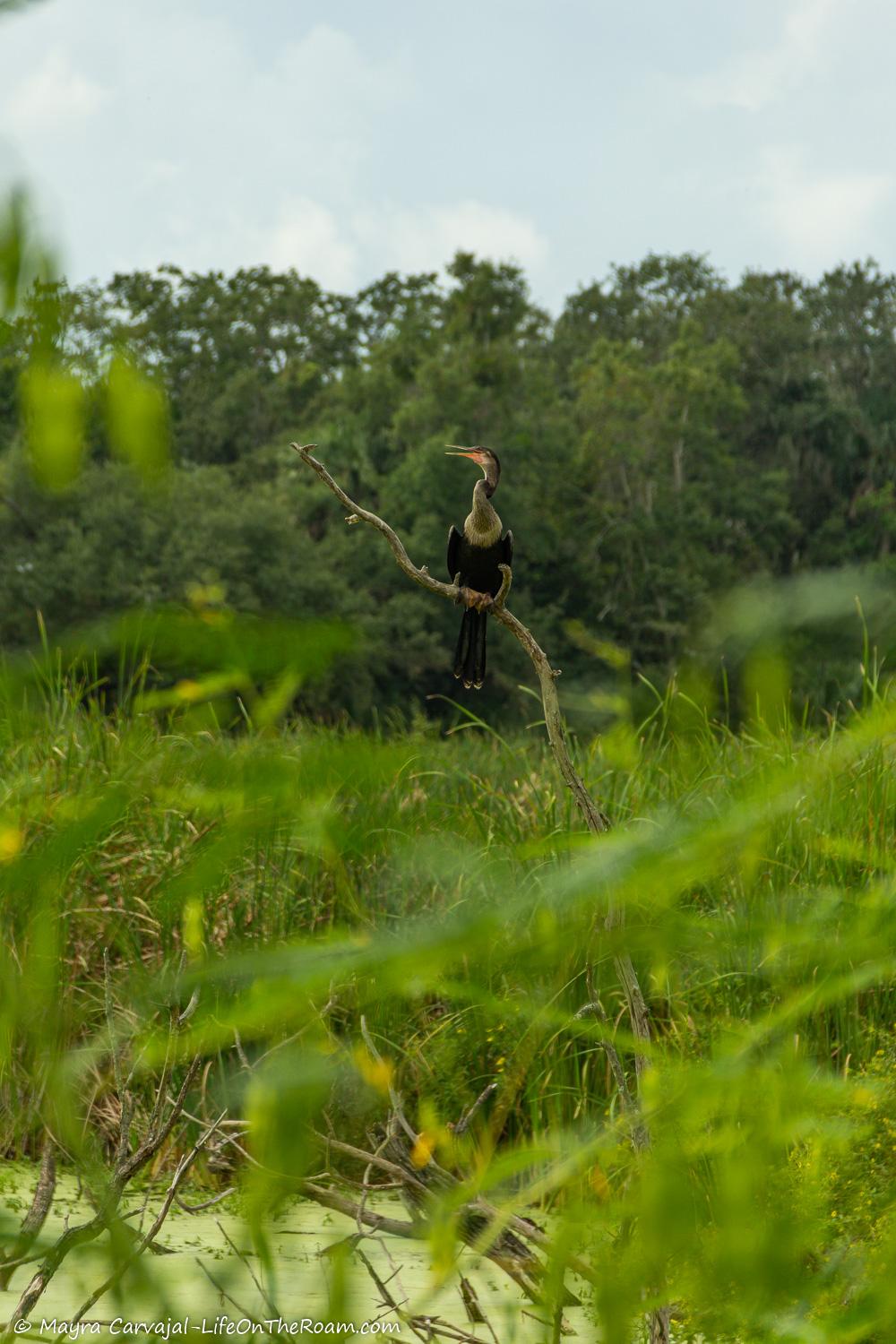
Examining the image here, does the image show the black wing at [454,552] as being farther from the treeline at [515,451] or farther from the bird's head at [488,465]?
the treeline at [515,451]

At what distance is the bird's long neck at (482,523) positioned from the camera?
3.18 meters

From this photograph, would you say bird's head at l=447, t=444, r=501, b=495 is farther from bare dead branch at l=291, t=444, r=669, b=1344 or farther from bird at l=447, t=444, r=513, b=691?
bare dead branch at l=291, t=444, r=669, b=1344

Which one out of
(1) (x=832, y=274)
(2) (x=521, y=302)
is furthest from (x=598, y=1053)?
(1) (x=832, y=274)

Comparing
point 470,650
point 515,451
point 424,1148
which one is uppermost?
point 515,451

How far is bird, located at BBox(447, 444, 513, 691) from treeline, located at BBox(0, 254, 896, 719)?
42.7ft

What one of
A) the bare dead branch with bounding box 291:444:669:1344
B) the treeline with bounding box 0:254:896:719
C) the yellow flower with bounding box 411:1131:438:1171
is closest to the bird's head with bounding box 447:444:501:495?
the bare dead branch with bounding box 291:444:669:1344

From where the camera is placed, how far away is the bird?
9.75 feet

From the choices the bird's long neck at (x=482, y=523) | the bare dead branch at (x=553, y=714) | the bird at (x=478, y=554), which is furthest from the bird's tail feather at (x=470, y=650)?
the bare dead branch at (x=553, y=714)

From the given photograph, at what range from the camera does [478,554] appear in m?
3.47

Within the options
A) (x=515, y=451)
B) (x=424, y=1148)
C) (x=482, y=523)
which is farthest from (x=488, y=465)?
(x=515, y=451)

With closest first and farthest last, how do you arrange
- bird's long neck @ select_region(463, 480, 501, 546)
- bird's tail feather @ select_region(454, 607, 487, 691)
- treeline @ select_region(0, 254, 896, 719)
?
bird's tail feather @ select_region(454, 607, 487, 691) → bird's long neck @ select_region(463, 480, 501, 546) → treeline @ select_region(0, 254, 896, 719)

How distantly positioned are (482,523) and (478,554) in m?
0.17

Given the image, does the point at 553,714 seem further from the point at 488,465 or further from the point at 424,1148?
the point at 488,465

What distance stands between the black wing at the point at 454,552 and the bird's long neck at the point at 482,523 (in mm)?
169
